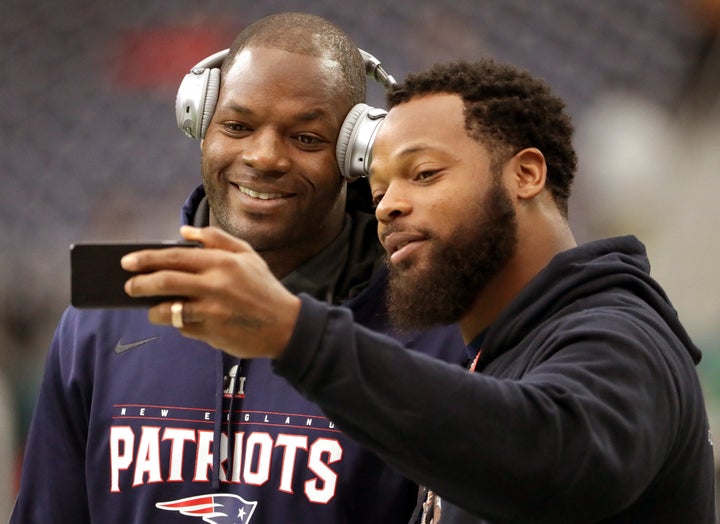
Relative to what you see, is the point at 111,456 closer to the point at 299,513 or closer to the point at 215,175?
the point at 299,513

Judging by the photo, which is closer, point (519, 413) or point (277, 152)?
point (519, 413)

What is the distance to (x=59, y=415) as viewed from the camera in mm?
1548

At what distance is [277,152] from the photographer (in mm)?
1495

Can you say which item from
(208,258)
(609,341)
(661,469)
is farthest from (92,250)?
(661,469)

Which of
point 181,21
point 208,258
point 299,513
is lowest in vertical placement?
point 299,513

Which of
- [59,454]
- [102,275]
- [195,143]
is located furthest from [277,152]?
[195,143]

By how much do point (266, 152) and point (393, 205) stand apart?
36 cm

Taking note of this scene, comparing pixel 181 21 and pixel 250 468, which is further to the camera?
pixel 181 21

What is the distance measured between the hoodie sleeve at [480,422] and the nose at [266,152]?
0.66 meters

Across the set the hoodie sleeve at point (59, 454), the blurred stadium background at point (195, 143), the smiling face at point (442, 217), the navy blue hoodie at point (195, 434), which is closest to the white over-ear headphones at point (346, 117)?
the navy blue hoodie at point (195, 434)

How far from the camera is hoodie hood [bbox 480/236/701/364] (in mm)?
1064

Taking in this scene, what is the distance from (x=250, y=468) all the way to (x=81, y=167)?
6.05 ft

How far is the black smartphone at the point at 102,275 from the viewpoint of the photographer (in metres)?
0.84

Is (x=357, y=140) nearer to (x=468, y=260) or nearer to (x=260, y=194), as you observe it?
(x=260, y=194)
